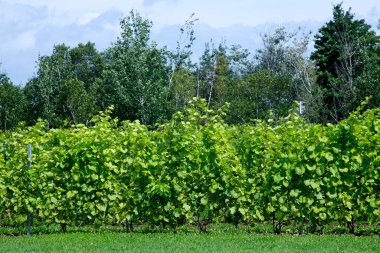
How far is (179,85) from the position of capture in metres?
43.2

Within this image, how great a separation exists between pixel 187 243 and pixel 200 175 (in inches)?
61.8

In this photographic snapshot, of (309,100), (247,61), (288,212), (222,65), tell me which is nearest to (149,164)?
(288,212)

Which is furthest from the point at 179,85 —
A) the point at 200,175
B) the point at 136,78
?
the point at 200,175

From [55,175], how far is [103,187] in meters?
0.85

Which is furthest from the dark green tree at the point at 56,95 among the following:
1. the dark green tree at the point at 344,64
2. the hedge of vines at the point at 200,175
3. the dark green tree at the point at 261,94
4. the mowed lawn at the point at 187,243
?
the mowed lawn at the point at 187,243

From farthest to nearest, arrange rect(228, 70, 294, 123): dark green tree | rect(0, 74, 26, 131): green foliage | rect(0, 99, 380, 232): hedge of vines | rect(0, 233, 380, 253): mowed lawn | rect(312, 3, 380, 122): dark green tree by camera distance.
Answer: rect(228, 70, 294, 123): dark green tree → rect(0, 74, 26, 131): green foliage → rect(312, 3, 380, 122): dark green tree → rect(0, 99, 380, 232): hedge of vines → rect(0, 233, 380, 253): mowed lawn

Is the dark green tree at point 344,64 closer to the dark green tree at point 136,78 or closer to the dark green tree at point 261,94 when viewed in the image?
the dark green tree at point 261,94

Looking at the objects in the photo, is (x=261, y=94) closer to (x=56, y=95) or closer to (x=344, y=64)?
(x=344, y=64)

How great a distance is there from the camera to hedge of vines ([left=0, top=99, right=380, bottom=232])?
10.0 meters

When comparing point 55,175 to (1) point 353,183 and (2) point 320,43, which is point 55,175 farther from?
(2) point 320,43

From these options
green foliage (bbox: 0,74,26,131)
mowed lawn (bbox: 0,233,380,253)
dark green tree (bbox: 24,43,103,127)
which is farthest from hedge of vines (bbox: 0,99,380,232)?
green foliage (bbox: 0,74,26,131)

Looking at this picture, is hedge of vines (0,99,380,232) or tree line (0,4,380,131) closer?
hedge of vines (0,99,380,232)

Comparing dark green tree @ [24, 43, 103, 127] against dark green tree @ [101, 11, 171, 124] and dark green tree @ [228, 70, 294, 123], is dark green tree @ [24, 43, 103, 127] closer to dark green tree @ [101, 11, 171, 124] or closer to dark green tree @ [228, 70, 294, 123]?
dark green tree @ [101, 11, 171, 124]

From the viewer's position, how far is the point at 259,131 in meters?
10.5
